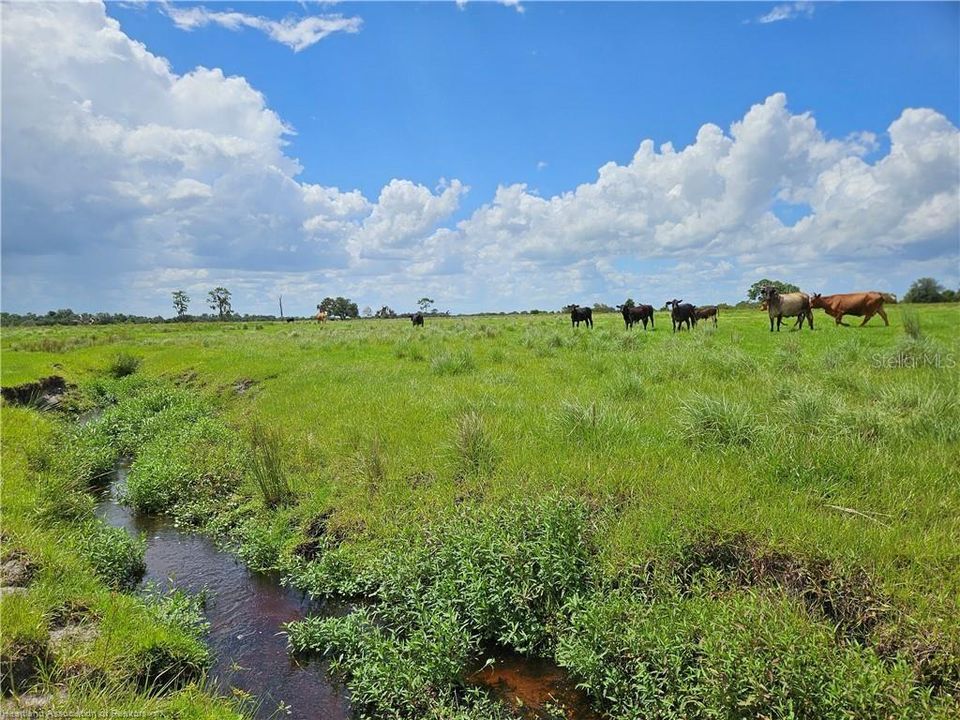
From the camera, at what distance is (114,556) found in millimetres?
7461

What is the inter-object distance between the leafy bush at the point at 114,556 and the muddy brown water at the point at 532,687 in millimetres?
5376

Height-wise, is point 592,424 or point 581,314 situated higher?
point 581,314

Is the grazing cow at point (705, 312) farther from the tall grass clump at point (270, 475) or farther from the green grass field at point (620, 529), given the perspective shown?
the tall grass clump at point (270, 475)

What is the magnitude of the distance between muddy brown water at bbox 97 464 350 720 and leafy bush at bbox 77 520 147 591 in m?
0.24

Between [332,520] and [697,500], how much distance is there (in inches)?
212

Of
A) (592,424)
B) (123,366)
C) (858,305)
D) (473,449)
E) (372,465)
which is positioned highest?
(858,305)

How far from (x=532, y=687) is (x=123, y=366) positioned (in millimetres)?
29376

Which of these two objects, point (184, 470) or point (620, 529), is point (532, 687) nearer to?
point (620, 529)

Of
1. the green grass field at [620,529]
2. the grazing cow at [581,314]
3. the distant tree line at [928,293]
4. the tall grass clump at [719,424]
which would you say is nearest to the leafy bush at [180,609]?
the green grass field at [620,529]

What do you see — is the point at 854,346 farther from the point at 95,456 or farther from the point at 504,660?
the point at 95,456

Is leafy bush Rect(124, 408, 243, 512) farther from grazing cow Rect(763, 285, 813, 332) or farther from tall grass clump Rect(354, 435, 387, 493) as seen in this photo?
grazing cow Rect(763, 285, 813, 332)

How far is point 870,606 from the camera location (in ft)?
15.2

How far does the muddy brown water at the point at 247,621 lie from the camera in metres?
5.25

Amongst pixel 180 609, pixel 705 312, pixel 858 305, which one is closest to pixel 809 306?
pixel 858 305
